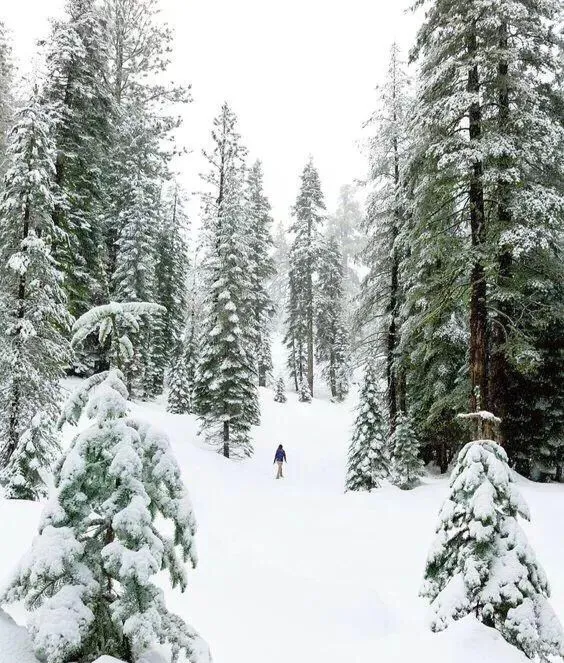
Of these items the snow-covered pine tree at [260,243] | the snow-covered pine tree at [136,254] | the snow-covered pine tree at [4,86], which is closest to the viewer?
the snow-covered pine tree at [4,86]

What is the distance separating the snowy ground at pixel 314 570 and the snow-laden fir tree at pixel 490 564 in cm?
29

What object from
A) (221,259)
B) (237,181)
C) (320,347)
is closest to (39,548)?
(221,259)

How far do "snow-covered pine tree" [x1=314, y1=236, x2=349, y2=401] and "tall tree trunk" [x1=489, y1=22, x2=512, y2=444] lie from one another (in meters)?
30.3

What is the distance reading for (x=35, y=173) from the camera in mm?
11852

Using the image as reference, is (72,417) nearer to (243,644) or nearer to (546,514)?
(243,644)

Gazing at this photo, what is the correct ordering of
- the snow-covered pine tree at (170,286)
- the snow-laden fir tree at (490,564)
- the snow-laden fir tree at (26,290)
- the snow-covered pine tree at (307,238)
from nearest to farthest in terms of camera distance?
the snow-laden fir tree at (490,564) < the snow-laden fir tree at (26,290) < the snow-covered pine tree at (170,286) < the snow-covered pine tree at (307,238)

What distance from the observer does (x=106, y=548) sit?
8.78 ft

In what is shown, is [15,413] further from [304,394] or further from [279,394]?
[304,394]

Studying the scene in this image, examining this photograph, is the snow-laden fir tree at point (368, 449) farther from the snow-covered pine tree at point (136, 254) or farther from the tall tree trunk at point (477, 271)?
the snow-covered pine tree at point (136, 254)

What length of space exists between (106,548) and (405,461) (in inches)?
603

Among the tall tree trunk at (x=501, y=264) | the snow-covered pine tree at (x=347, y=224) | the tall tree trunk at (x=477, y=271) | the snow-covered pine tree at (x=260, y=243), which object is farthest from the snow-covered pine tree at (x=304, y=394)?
the tall tree trunk at (x=477, y=271)

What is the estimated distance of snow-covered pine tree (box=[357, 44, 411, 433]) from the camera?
64.6 feet

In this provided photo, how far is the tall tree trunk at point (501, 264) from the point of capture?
36.9 feet

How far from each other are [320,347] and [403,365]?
1087 inches
